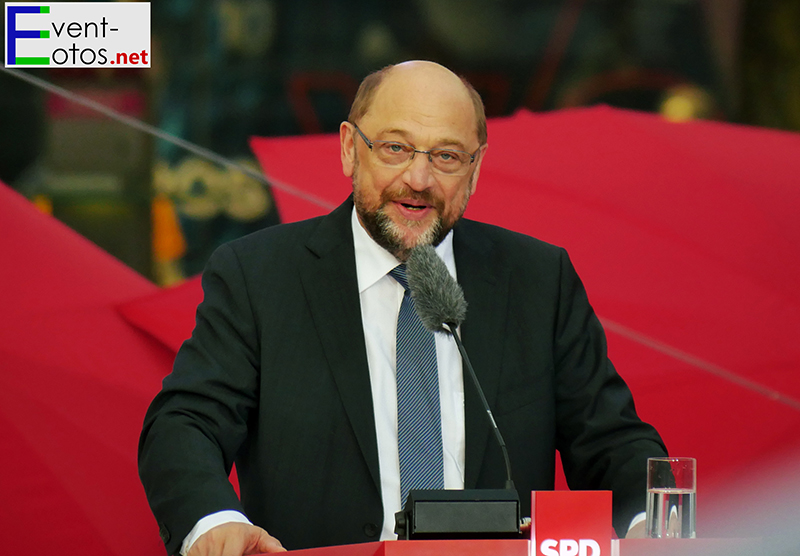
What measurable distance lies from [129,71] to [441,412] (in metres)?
1.43

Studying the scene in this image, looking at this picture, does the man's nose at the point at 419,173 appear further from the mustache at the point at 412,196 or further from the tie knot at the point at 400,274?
the tie knot at the point at 400,274

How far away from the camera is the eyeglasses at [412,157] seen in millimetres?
2059

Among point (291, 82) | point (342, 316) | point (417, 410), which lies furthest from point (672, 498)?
point (291, 82)

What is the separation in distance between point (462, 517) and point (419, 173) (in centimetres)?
95

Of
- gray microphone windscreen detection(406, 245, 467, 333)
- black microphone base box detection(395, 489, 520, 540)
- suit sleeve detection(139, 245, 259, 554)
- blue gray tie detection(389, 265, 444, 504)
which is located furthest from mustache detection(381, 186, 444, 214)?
black microphone base box detection(395, 489, 520, 540)

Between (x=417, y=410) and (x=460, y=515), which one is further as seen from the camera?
(x=417, y=410)

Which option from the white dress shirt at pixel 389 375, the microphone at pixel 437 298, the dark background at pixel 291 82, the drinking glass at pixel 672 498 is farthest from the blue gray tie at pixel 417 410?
the dark background at pixel 291 82

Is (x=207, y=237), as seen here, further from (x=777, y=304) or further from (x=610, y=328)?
(x=777, y=304)

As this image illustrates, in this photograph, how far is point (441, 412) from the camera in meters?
1.99

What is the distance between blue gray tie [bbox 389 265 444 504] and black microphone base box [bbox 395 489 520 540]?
2.22 feet

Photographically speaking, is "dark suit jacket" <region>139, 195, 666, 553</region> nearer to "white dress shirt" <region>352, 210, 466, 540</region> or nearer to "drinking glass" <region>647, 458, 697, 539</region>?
"white dress shirt" <region>352, 210, 466, 540</region>

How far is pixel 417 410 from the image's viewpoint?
1964mm

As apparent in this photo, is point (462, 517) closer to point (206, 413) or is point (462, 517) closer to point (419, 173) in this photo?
point (206, 413)

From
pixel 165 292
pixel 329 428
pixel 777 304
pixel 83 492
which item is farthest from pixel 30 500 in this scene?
pixel 777 304
